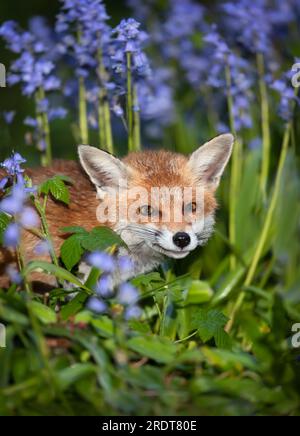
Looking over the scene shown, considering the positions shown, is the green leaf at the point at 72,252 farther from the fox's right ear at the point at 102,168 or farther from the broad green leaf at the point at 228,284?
the broad green leaf at the point at 228,284

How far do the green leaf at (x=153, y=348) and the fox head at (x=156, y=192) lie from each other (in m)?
0.86

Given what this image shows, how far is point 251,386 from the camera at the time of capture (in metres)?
3.61

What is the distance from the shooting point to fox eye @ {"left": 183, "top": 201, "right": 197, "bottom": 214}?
15.6 ft

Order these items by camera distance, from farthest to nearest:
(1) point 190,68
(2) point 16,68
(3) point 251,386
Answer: (1) point 190,68, (2) point 16,68, (3) point 251,386

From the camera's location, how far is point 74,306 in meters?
4.11

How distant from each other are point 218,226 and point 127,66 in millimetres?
1689

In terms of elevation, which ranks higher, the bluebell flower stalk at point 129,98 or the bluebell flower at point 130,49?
the bluebell flower at point 130,49

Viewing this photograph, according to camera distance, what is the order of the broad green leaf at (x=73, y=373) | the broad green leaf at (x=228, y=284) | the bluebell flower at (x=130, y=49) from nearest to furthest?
the broad green leaf at (x=73, y=373)
the bluebell flower at (x=130, y=49)
the broad green leaf at (x=228, y=284)

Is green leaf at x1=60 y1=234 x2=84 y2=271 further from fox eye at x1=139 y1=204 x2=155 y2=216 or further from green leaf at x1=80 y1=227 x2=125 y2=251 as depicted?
fox eye at x1=139 y1=204 x2=155 y2=216

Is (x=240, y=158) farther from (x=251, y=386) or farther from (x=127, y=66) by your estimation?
(x=251, y=386)

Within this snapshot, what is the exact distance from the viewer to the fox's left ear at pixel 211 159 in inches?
191

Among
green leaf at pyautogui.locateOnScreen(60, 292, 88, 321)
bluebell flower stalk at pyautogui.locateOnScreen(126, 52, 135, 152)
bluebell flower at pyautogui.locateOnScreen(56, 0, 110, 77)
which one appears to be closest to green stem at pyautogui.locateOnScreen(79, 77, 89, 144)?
bluebell flower at pyautogui.locateOnScreen(56, 0, 110, 77)

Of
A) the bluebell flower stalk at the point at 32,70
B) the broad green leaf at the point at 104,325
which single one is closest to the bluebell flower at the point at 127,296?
the broad green leaf at the point at 104,325

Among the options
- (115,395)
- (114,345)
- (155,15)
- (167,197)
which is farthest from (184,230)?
(155,15)
